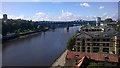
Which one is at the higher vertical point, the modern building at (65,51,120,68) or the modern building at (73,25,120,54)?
the modern building at (73,25,120,54)

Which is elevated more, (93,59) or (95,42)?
(95,42)

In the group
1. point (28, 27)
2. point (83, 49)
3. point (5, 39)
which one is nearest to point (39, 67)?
point (83, 49)

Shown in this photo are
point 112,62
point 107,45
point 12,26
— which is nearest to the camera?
point 112,62

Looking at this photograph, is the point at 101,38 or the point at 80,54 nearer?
the point at 80,54

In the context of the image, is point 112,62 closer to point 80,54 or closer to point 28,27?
point 80,54

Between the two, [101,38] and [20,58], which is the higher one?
[101,38]

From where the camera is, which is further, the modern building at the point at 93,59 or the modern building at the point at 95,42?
the modern building at the point at 95,42

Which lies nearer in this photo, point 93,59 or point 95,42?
point 93,59

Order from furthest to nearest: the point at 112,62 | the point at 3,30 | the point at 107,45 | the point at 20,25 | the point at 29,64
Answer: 1. the point at 20,25
2. the point at 3,30
3. the point at 107,45
4. the point at 29,64
5. the point at 112,62

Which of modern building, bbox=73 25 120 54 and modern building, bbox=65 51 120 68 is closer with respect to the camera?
modern building, bbox=65 51 120 68

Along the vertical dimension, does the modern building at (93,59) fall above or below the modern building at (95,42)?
below
